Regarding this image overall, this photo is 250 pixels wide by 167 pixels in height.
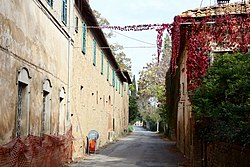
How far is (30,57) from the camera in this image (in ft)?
38.4

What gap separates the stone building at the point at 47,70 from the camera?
9.88m

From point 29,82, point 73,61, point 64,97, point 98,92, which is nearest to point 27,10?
point 29,82

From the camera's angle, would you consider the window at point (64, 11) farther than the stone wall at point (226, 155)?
Yes

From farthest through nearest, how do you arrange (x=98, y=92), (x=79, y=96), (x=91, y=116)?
1. (x=98, y=92)
2. (x=91, y=116)
3. (x=79, y=96)

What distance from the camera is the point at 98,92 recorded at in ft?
93.2

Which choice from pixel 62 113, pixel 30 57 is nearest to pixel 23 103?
pixel 30 57

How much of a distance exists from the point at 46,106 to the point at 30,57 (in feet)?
9.39

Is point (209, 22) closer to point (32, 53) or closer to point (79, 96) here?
point (79, 96)

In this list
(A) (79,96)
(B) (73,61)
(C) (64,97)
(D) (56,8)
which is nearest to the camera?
(D) (56,8)

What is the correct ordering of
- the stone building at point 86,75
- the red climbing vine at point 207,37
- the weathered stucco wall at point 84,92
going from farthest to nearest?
the stone building at point 86,75, the weathered stucco wall at point 84,92, the red climbing vine at point 207,37

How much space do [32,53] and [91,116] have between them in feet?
43.1

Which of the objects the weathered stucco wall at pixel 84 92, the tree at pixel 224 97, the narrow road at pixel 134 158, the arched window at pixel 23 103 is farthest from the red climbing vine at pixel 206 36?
the arched window at pixel 23 103

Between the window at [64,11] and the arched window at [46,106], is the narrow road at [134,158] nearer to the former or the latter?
the arched window at [46,106]

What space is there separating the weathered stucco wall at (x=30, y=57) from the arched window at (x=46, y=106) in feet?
0.97
